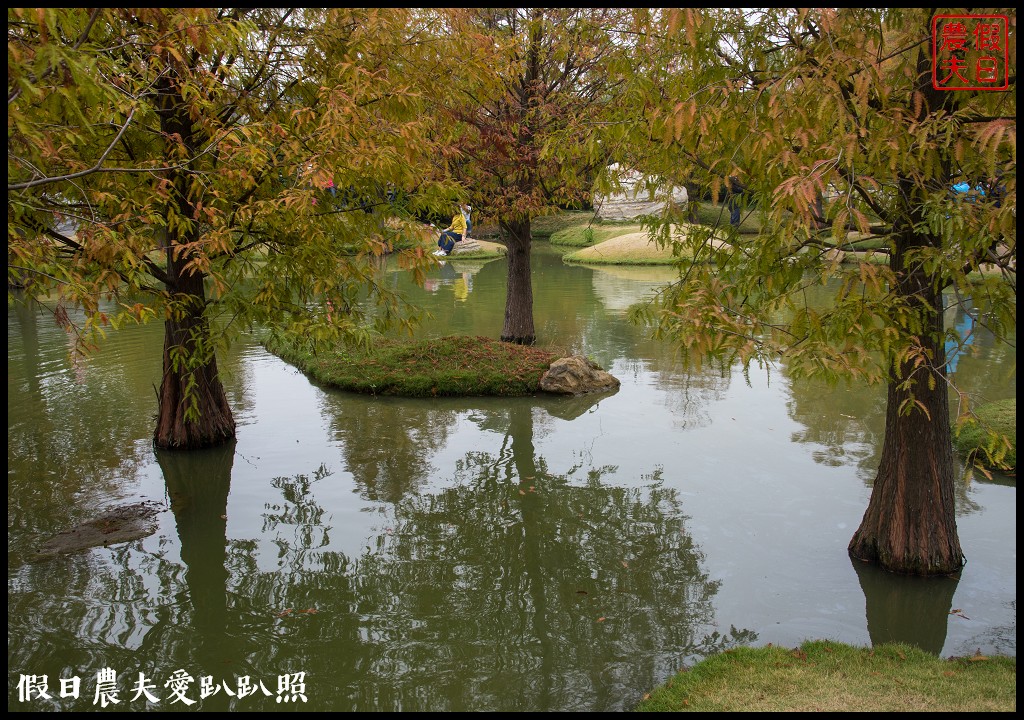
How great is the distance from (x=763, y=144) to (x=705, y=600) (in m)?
3.98

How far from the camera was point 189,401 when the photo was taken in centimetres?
1112

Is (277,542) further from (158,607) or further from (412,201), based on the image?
(412,201)

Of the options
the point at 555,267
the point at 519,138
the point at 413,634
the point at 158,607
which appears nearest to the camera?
the point at 413,634

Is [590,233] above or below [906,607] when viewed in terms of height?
above

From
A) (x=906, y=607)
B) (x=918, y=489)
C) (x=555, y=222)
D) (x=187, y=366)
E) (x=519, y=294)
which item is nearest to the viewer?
(x=906, y=607)

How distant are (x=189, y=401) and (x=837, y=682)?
8.65 m

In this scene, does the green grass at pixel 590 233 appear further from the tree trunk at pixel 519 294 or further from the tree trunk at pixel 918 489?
the tree trunk at pixel 918 489

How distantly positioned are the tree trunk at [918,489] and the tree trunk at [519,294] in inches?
393

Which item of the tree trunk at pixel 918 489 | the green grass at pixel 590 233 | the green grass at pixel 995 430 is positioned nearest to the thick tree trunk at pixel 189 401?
the tree trunk at pixel 918 489

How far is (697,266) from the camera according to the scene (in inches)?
285

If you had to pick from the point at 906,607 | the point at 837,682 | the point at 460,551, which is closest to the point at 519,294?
the point at 460,551

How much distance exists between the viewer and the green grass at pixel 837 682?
16.9 ft

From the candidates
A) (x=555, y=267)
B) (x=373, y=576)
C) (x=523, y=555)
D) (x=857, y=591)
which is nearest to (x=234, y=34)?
(x=373, y=576)

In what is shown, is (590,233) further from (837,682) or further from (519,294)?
(837,682)
